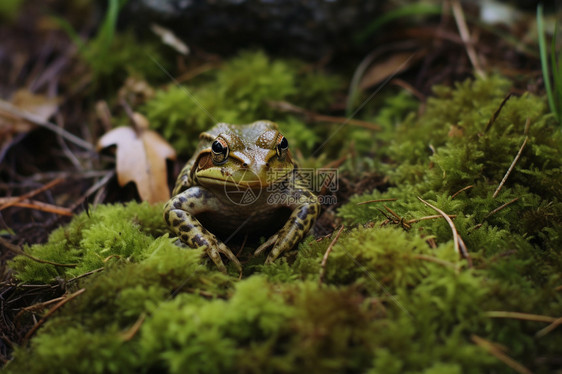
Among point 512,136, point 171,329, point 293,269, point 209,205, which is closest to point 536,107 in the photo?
point 512,136

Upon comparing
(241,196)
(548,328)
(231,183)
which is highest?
(231,183)

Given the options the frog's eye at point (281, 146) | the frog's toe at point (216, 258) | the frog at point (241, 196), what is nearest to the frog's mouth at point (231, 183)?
the frog at point (241, 196)

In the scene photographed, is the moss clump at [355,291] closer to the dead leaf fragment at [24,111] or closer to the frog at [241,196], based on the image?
the frog at [241,196]

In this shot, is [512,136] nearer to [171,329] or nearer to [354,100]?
→ [354,100]

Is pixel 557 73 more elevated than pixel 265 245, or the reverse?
pixel 557 73

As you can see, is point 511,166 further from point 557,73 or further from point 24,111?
point 24,111

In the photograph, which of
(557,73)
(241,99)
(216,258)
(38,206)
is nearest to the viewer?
(216,258)

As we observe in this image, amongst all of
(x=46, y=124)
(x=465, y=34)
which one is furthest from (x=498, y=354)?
(x=46, y=124)
